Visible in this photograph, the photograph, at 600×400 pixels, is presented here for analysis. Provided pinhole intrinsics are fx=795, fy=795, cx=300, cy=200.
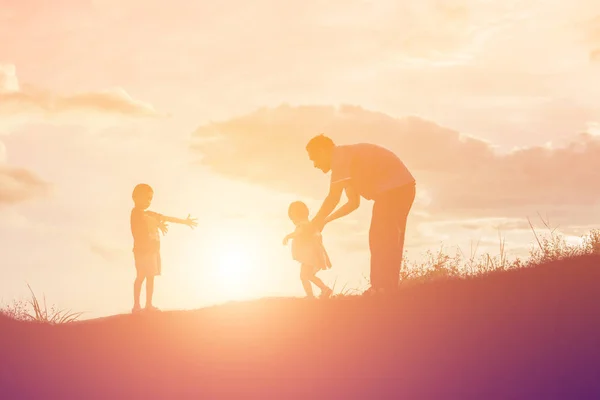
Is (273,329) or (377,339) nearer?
(377,339)

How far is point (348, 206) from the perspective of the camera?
38.5ft

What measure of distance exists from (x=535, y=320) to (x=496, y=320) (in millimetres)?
505

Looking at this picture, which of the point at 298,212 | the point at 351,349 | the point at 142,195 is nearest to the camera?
the point at 351,349

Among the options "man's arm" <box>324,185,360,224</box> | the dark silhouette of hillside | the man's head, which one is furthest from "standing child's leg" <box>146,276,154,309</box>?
the man's head

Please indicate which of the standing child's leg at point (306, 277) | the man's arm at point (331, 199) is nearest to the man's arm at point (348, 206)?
the man's arm at point (331, 199)

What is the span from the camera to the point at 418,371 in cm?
956

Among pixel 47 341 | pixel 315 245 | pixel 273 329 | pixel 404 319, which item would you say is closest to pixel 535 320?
pixel 404 319

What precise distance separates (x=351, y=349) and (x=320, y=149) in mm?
3061

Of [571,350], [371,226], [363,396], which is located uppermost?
[371,226]

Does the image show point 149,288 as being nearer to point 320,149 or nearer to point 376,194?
point 320,149

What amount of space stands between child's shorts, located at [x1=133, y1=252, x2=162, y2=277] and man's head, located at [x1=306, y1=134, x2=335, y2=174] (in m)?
3.70

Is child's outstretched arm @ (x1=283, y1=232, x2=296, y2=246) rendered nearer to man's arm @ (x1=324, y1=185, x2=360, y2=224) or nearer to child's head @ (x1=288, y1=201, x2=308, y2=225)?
child's head @ (x1=288, y1=201, x2=308, y2=225)

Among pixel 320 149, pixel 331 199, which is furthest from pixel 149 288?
pixel 320 149

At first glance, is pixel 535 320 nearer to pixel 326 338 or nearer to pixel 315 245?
pixel 326 338
